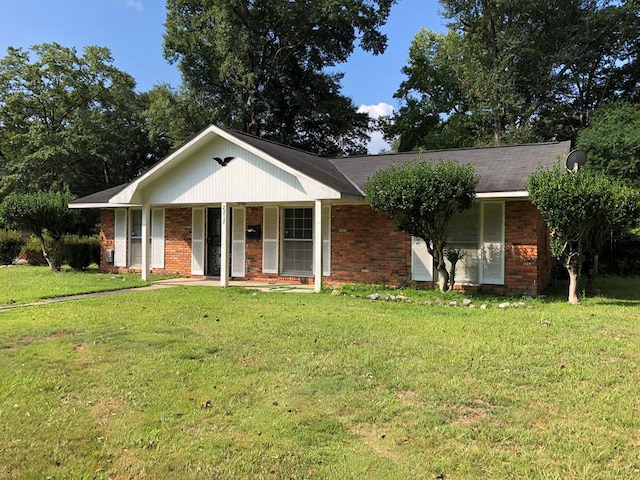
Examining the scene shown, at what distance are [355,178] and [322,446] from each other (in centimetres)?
1013

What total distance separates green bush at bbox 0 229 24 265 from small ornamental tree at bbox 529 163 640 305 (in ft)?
66.7

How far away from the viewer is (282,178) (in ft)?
37.4

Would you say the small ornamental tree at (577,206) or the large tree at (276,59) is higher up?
the large tree at (276,59)

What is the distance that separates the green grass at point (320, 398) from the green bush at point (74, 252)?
9.22 m

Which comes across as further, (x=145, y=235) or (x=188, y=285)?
(x=145, y=235)

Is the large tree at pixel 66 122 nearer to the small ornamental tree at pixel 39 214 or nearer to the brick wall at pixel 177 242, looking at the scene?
the small ornamental tree at pixel 39 214

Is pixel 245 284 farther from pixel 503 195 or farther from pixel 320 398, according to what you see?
pixel 320 398

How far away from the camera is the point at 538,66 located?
2352 centimetres

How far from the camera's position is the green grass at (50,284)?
9945 mm

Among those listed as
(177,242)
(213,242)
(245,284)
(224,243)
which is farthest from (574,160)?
(177,242)

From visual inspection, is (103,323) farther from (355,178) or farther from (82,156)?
(82,156)

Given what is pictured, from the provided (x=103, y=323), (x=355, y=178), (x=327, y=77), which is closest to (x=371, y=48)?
(x=327, y=77)

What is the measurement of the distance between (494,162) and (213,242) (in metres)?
8.49

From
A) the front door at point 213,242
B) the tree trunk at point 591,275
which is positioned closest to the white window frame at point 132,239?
the front door at point 213,242
